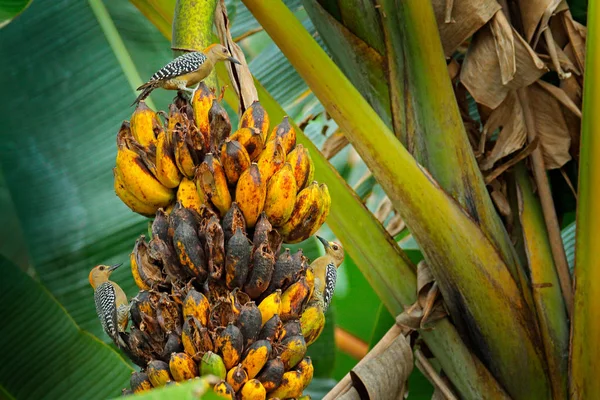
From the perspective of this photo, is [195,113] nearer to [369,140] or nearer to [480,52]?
[369,140]

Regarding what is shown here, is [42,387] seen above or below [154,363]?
below

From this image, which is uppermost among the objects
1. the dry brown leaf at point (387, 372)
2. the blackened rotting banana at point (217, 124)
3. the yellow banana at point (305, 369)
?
the blackened rotting banana at point (217, 124)

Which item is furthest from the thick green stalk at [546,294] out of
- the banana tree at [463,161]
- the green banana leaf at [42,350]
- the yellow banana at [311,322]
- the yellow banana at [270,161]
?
the green banana leaf at [42,350]

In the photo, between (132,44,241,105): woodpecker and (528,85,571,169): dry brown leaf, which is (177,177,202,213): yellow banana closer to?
(132,44,241,105): woodpecker

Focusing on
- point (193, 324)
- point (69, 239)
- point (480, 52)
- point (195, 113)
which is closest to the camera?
point (193, 324)

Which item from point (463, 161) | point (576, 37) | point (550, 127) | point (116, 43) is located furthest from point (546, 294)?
point (116, 43)

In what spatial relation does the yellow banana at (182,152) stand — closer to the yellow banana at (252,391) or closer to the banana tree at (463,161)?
the yellow banana at (252,391)

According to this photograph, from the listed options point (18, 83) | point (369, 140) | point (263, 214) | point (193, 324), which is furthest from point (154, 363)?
point (18, 83)

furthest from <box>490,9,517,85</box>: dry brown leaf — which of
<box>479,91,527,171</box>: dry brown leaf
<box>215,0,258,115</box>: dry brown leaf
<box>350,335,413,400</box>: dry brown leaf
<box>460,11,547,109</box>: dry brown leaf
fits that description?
<box>215,0,258,115</box>: dry brown leaf
